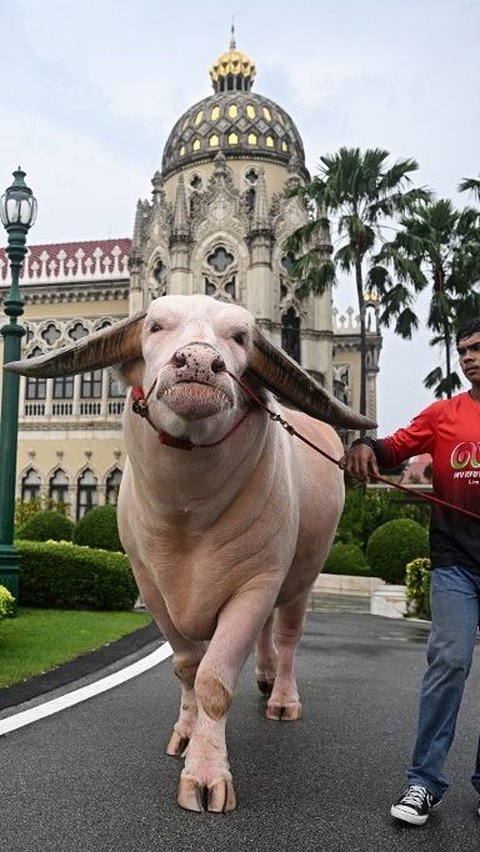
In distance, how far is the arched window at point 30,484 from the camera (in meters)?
40.9

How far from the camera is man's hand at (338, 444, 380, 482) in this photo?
136 inches

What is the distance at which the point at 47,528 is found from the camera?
1884cm

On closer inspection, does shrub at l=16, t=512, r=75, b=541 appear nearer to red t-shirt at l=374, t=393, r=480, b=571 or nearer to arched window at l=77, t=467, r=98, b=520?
red t-shirt at l=374, t=393, r=480, b=571

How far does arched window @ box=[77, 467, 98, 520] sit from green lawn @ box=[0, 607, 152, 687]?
2875 centimetres

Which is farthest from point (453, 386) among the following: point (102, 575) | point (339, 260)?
point (102, 575)

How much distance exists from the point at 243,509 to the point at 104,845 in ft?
4.64

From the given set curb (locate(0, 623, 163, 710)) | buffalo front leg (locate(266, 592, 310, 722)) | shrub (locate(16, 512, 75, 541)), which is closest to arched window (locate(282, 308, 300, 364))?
shrub (locate(16, 512, 75, 541))

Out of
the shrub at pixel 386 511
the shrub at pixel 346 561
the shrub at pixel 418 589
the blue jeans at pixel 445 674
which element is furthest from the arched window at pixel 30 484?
the blue jeans at pixel 445 674

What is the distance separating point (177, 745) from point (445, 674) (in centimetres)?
154

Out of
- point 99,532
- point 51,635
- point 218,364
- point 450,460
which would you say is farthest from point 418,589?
point 218,364

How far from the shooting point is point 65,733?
439 cm

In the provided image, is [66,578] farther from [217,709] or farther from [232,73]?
[232,73]

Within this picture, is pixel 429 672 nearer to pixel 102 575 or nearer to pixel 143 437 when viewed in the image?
pixel 143 437

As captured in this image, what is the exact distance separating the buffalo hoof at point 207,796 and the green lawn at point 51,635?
10.0 feet
